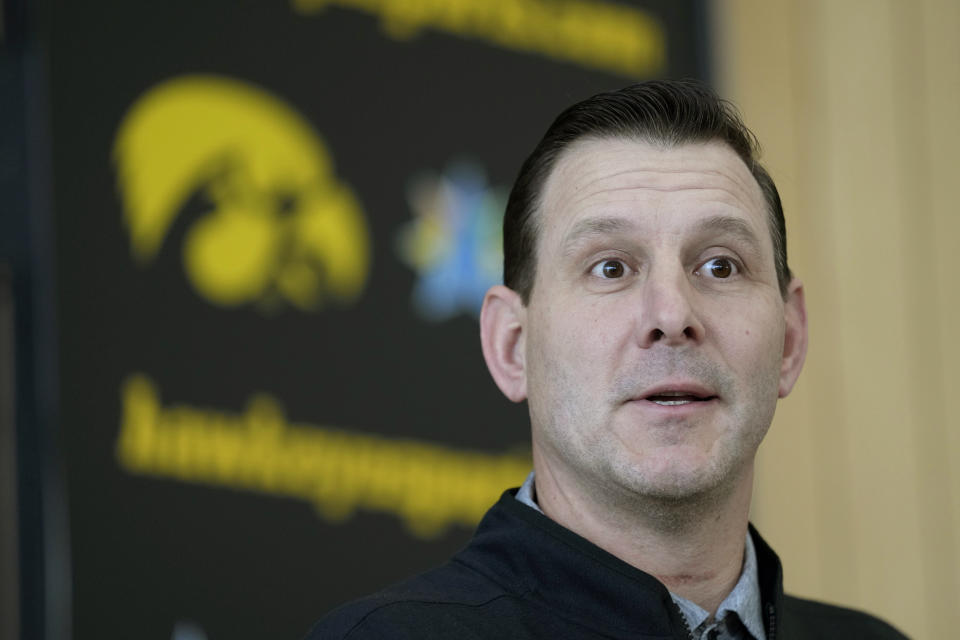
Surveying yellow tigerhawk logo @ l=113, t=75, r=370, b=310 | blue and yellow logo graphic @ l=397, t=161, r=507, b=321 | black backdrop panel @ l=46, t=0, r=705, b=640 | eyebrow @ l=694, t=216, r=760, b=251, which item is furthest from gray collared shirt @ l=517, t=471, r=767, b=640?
blue and yellow logo graphic @ l=397, t=161, r=507, b=321

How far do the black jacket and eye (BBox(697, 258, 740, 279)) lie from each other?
0.30m

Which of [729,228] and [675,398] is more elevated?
[729,228]

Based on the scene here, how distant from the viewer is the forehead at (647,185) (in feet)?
4.54

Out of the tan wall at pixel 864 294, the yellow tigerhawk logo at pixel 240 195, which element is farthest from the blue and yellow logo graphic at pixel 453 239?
the tan wall at pixel 864 294

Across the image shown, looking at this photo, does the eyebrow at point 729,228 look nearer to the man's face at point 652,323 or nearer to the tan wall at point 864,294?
the man's face at point 652,323

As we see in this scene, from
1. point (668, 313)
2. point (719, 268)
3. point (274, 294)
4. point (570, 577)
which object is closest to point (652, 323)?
point (668, 313)

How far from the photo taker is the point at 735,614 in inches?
52.9

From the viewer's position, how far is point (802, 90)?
3037 mm

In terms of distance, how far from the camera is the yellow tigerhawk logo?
6.49ft

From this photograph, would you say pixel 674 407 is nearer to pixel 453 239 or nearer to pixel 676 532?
pixel 676 532

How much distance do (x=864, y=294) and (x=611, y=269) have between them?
178cm

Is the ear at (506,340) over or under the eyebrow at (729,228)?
under

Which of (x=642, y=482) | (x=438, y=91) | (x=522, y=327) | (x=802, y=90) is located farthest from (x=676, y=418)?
(x=802, y=90)

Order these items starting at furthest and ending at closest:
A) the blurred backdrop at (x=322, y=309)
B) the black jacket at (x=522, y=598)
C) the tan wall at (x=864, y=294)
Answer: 1. the tan wall at (x=864, y=294)
2. the blurred backdrop at (x=322, y=309)
3. the black jacket at (x=522, y=598)
